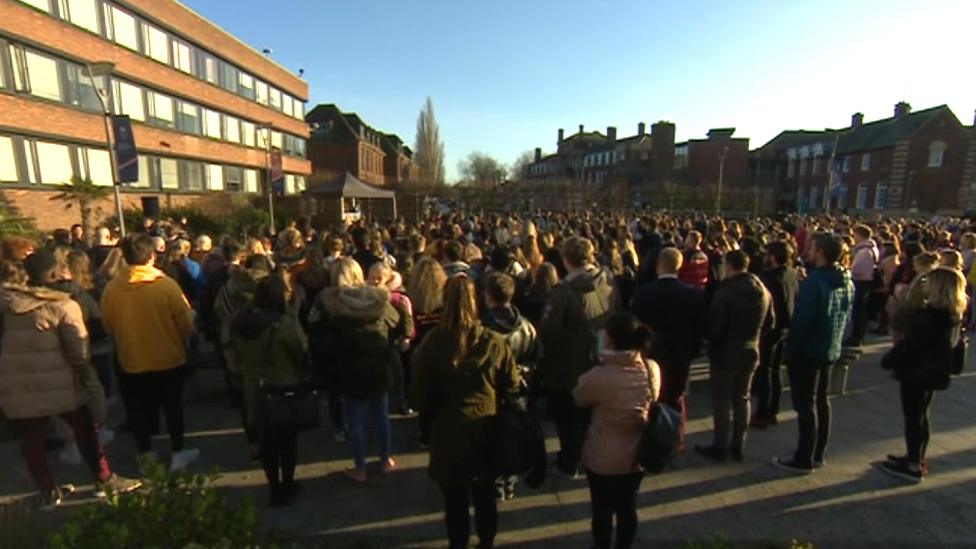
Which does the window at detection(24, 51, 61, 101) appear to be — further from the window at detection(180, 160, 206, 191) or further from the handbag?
the handbag

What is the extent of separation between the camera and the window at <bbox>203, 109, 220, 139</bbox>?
31.5 meters

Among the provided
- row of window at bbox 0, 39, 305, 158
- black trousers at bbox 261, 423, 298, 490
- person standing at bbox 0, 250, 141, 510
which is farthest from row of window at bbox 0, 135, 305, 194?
black trousers at bbox 261, 423, 298, 490

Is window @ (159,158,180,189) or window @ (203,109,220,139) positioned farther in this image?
window @ (203,109,220,139)

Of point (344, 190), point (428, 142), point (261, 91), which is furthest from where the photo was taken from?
point (428, 142)

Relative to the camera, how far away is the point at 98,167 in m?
22.2

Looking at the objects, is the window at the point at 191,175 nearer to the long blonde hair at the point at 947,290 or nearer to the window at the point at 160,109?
the window at the point at 160,109

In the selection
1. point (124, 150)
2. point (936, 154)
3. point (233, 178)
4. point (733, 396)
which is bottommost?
point (733, 396)

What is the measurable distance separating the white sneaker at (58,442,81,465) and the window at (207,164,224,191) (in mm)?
30278

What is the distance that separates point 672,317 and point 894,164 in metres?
56.5

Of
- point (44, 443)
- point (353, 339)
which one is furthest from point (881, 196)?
point (44, 443)

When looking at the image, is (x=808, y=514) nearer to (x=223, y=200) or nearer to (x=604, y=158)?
(x=223, y=200)

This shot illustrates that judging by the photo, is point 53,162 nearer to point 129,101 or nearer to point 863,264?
point 129,101

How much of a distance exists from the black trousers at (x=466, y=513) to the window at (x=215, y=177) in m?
33.5

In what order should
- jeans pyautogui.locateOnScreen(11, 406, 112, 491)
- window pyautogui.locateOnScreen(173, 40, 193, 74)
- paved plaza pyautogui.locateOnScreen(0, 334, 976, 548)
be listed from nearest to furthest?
paved plaza pyautogui.locateOnScreen(0, 334, 976, 548), jeans pyautogui.locateOnScreen(11, 406, 112, 491), window pyautogui.locateOnScreen(173, 40, 193, 74)
